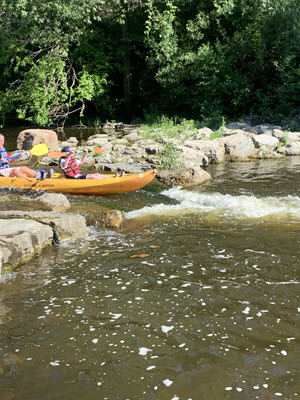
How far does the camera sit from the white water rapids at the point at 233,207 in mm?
6629

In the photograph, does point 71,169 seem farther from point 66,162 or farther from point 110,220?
point 110,220

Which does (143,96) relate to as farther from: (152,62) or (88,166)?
(88,166)

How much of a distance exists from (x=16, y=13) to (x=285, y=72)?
29.4 feet

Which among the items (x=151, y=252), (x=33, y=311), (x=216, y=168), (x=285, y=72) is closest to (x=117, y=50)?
(x=285, y=72)

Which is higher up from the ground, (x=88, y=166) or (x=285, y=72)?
(x=285, y=72)

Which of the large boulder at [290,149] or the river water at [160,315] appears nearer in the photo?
the river water at [160,315]

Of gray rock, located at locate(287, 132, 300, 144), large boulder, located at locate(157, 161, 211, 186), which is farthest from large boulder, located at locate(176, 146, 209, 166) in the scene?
gray rock, located at locate(287, 132, 300, 144)

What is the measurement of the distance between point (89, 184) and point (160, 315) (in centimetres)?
446

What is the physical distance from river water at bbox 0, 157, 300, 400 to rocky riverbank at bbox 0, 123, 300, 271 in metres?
0.26

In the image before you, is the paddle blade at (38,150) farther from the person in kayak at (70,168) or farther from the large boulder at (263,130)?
the large boulder at (263,130)

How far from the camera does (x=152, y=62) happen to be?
17.2 m

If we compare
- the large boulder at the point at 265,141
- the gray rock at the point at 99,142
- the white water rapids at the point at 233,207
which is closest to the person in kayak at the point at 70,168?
the white water rapids at the point at 233,207

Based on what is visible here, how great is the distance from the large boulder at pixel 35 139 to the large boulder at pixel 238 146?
15.5 feet

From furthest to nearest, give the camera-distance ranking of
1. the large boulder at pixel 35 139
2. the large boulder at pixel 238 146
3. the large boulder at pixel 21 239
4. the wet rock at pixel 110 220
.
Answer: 1. the large boulder at pixel 35 139
2. the large boulder at pixel 238 146
3. the wet rock at pixel 110 220
4. the large boulder at pixel 21 239
